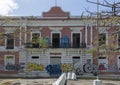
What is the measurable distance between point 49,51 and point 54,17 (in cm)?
501

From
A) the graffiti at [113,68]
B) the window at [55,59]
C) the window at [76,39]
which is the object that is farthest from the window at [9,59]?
the graffiti at [113,68]

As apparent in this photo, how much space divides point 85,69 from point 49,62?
17.2 feet

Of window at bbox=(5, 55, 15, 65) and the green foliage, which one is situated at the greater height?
window at bbox=(5, 55, 15, 65)

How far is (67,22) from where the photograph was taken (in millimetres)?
47719

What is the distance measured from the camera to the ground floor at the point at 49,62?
46688mm

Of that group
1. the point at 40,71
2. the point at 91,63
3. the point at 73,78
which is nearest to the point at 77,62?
the point at 91,63

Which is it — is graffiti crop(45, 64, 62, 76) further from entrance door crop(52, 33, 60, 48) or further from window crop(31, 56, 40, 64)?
entrance door crop(52, 33, 60, 48)

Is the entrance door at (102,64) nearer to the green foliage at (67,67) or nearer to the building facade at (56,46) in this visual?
the building facade at (56,46)

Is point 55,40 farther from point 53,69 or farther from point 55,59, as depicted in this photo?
point 53,69

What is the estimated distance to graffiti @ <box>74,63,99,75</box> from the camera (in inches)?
1831

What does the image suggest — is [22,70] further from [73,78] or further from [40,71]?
[73,78]

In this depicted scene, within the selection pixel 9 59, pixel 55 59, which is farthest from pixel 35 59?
pixel 9 59

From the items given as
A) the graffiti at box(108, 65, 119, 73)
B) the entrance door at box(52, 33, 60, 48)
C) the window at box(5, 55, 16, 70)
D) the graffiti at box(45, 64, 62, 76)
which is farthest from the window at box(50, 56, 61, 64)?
the graffiti at box(108, 65, 119, 73)

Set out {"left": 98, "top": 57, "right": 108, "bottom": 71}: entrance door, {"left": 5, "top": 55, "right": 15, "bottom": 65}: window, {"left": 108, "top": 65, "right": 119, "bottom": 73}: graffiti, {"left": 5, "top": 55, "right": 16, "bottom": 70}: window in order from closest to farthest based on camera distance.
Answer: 1. {"left": 108, "top": 65, "right": 119, "bottom": 73}: graffiti
2. {"left": 98, "top": 57, "right": 108, "bottom": 71}: entrance door
3. {"left": 5, "top": 55, "right": 16, "bottom": 70}: window
4. {"left": 5, "top": 55, "right": 15, "bottom": 65}: window
